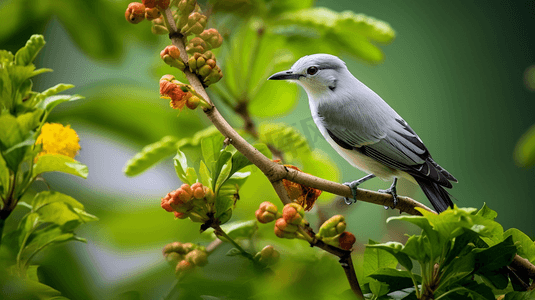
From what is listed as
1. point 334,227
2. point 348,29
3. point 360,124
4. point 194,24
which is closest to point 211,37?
point 194,24

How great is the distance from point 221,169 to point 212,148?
21mm

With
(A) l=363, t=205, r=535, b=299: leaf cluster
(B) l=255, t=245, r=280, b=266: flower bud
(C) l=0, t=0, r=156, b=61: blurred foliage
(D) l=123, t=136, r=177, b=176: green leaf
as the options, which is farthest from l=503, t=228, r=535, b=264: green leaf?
(C) l=0, t=0, r=156, b=61: blurred foliage

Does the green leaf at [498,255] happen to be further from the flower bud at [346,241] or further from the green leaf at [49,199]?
the green leaf at [49,199]

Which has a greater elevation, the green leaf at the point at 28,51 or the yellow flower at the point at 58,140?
the green leaf at the point at 28,51

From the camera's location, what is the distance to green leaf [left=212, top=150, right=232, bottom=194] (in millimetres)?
364

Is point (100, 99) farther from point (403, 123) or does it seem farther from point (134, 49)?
point (403, 123)

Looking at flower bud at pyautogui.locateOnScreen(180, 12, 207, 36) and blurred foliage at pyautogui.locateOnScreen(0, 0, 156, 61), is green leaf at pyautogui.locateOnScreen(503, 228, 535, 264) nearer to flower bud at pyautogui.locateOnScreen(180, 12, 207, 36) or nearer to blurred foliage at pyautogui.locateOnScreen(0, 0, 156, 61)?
flower bud at pyautogui.locateOnScreen(180, 12, 207, 36)

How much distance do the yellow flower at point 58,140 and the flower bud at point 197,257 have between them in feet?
0.46

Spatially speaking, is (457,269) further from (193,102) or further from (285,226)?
(193,102)

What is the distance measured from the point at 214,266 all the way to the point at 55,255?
0.51 ft

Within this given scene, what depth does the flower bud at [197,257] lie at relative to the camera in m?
0.37

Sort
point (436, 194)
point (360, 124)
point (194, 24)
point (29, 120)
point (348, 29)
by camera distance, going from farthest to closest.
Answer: point (348, 29), point (360, 124), point (436, 194), point (194, 24), point (29, 120)

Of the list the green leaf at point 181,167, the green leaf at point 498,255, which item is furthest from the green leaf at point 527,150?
the green leaf at point 181,167

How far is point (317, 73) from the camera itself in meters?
Result: 0.66
